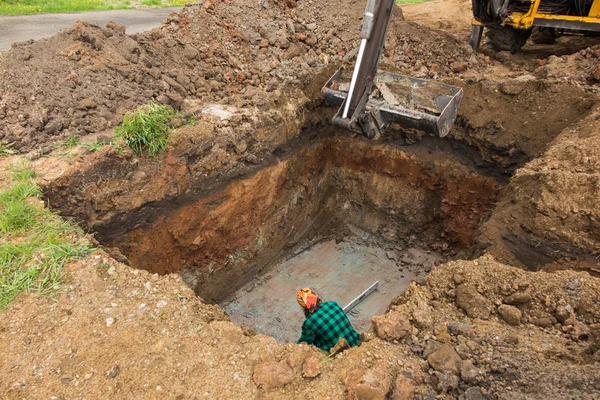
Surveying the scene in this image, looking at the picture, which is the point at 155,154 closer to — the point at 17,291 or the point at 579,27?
the point at 17,291

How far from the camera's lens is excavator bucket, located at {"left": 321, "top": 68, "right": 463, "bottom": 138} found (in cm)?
448

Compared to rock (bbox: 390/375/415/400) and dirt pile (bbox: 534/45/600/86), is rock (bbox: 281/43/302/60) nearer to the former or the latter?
dirt pile (bbox: 534/45/600/86)

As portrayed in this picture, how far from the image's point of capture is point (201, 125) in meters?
5.23

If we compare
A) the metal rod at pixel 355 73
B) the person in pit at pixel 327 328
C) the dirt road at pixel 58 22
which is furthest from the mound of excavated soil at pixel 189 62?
the person in pit at pixel 327 328

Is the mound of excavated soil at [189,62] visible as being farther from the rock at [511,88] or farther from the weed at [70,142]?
the rock at [511,88]

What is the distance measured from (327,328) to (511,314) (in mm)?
1522

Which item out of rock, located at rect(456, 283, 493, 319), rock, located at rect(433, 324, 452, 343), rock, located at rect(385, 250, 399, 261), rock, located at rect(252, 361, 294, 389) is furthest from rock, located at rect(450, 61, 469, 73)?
rock, located at rect(252, 361, 294, 389)

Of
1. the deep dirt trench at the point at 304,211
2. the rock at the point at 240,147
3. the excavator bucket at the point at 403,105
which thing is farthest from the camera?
the rock at the point at 240,147

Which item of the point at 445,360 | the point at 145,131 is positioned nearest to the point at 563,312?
the point at 445,360

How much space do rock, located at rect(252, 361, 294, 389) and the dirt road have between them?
795 cm

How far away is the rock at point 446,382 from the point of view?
8.59 ft

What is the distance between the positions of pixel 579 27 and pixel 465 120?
8.86ft

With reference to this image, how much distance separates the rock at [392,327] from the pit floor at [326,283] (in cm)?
282

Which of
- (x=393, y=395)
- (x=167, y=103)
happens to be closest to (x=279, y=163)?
(x=167, y=103)
